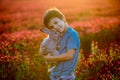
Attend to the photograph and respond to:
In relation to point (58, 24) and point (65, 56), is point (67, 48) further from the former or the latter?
point (58, 24)

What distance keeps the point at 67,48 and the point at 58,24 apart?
0.30 meters

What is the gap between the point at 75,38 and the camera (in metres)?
4.86

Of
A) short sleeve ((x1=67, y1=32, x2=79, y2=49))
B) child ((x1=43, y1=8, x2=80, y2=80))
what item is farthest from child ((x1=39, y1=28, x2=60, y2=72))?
short sleeve ((x1=67, y1=32, x2=79, y2=49))

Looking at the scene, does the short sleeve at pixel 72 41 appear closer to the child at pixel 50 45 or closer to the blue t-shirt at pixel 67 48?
the blue t-shirt at pixel 67 48

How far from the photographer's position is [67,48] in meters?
4.86

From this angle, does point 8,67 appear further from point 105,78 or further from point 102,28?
point 102,28

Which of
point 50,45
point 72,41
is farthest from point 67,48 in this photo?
point 50,45

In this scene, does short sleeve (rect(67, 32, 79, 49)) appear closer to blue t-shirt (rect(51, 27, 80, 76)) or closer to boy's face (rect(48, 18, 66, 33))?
blue t-shirt (rect(51, 27, 80, 76))

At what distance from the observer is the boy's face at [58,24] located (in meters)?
Answer: 4.80

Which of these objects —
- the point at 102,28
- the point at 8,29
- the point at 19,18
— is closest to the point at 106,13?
the point at 19,18

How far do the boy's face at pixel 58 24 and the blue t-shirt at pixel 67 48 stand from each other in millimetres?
114

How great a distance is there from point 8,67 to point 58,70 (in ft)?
6.90

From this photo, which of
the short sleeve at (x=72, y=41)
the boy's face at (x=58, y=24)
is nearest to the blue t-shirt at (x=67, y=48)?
the short sleeve at (x=72, y=41)

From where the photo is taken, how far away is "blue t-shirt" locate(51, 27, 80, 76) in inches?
191
